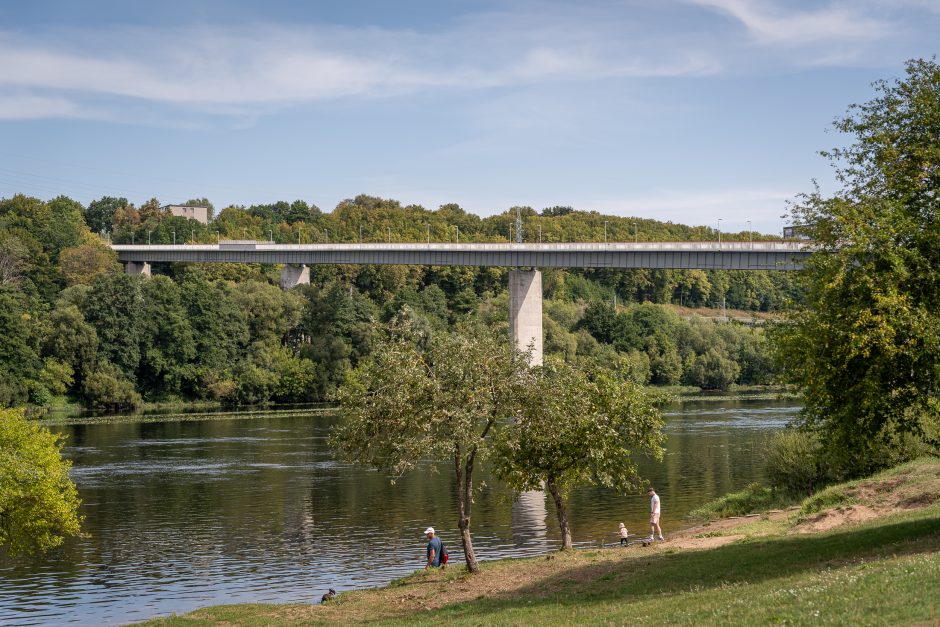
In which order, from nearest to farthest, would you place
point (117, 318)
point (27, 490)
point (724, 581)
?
1. point (724, 581)
2. point (27, 490)
3. point (117, 318)

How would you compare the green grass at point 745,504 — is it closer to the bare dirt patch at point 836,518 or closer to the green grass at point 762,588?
the bare dirt patch at point 836,518

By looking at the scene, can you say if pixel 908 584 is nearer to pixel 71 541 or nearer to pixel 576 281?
pixel 71 541

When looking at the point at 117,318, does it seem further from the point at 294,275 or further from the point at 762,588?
the point at 762,588

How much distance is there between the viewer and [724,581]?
2755 centimetres

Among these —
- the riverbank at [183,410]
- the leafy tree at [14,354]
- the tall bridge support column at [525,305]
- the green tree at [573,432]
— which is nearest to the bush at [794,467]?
the green tree at [573,432]

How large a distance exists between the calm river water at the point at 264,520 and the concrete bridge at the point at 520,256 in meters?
23.1

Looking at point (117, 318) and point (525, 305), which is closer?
point (525, 305)

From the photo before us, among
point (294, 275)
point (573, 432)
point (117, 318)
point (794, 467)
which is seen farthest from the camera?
point (294, 275)

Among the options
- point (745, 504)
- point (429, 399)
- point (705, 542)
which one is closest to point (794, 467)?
point (745, 504)

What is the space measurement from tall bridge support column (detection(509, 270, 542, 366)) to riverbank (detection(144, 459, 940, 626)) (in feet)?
256

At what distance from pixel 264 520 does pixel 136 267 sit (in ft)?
380

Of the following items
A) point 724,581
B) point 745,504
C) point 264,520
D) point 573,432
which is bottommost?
point 264,520

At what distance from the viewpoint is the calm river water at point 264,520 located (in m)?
38.7

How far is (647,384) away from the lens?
471ft
